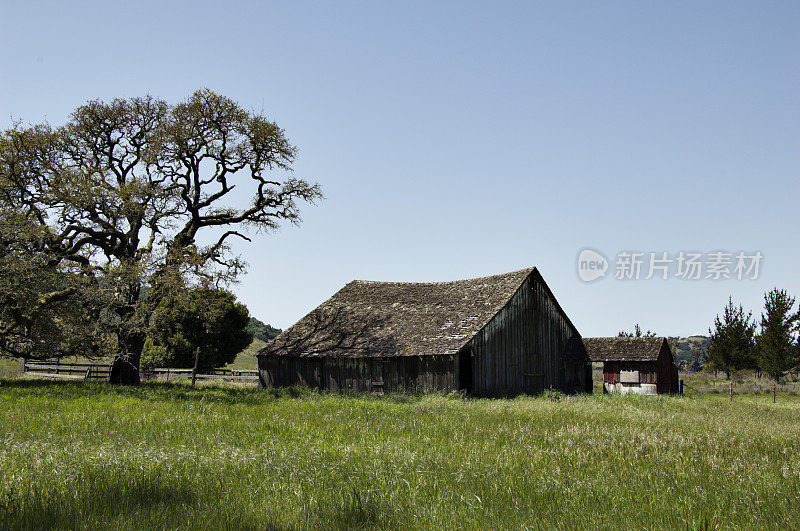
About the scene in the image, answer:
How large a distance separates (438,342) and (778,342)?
114 ft

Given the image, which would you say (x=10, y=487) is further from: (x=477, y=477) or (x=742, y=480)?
(x=742, y=480)

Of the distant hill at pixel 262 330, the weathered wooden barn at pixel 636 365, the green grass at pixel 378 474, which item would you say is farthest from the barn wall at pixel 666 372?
the distant hill at pixel 262 330

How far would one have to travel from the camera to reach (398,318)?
3491 centimetres

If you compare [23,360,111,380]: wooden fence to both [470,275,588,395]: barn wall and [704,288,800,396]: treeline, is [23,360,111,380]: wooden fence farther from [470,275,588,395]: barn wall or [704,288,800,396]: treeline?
[704,288,800,396]: treeline

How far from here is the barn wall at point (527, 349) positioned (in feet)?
101

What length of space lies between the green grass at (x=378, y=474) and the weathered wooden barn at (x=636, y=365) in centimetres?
2786

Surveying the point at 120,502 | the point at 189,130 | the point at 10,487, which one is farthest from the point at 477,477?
the point at 189,130

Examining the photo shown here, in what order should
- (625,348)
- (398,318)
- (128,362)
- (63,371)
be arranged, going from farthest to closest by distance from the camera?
(63,371)
(625,348)
(398,318)
(128,362)

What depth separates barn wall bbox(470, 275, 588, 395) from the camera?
30906 mm

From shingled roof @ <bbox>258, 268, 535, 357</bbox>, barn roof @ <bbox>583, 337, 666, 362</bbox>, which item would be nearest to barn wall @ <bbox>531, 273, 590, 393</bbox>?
shingled roof @ <bbox>258, 268, 535, 357</bbox>

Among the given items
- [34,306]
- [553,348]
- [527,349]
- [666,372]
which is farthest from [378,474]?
[666,372]

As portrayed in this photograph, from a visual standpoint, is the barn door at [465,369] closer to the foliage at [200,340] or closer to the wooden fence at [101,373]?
the wooden fence at [101,373]

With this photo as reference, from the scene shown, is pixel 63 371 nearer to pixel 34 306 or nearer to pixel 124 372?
pixel 124 372

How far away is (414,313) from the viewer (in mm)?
35000
